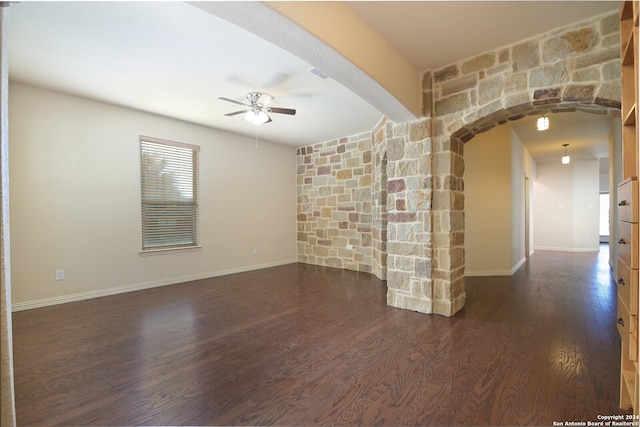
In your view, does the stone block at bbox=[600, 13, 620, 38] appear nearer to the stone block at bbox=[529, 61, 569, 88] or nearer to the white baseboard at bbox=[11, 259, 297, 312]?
the stone block at bbox=[529, 61, 569, 88]

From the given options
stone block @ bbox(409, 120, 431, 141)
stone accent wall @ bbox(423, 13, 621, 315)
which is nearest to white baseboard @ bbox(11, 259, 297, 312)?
stone accent wall @ bbox(423, 13, 621, 315)

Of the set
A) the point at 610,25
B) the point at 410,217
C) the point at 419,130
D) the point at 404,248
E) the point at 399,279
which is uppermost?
the point at 610,25

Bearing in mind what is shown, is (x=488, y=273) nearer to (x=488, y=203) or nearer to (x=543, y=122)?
(x=488, y=203)

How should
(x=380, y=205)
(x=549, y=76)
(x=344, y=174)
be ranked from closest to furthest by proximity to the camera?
(x=549, y=76) < (x=380, y=205) < (x=344, y=174)

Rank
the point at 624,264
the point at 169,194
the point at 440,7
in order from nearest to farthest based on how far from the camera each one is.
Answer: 1. the point at 624,264
2. the point at 440,7
3. the point at 169,194

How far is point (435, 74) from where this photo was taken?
293 centimetres

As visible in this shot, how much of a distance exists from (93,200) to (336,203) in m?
3.78

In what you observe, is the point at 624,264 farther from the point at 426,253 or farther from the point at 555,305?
the point at 555,305

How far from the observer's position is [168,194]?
4.39m

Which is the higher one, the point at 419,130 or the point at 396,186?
the point at 419,130

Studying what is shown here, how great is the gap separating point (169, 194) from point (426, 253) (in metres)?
3.80

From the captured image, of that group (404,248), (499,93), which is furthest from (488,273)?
(499,93)

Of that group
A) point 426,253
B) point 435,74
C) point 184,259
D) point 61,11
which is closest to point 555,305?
point 426,253

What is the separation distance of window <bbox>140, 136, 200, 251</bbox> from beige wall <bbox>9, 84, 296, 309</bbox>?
4.7 inches
